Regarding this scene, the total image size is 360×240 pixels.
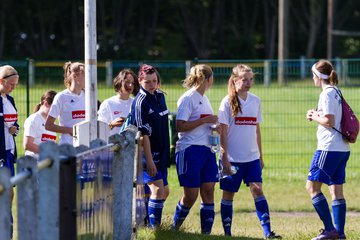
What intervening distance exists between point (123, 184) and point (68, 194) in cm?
248

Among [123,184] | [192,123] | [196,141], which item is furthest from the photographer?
[196,141]

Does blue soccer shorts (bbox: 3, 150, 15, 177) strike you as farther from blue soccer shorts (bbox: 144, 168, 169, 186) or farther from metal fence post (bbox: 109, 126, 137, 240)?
metal fence post (bbox: 109, 126, 137, 240)

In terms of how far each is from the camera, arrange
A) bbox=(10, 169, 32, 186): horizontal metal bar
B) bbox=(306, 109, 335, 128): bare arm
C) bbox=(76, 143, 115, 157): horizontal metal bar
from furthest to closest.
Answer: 1. bbox=(306, 109, 335, 128): bare arm
2. bbox=(76, 143, 115, 157): horizontal metal bar
3. bbox=(10, 169, 32, 186): horizontal metal bar

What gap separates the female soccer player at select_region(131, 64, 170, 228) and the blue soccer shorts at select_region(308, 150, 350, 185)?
1636 millimetres

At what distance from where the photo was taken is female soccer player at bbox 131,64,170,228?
10.3 m

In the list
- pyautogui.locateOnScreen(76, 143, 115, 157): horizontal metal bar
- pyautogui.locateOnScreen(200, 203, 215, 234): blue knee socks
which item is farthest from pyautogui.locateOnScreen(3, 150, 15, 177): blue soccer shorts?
pyautogui.locateOnScreen(76, 143, 115, 157): horizontal metal bar

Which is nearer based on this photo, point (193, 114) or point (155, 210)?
point (155, 210)

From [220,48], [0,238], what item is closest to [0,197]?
[0,238]

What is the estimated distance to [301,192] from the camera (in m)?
15.8

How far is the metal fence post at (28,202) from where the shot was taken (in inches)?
238

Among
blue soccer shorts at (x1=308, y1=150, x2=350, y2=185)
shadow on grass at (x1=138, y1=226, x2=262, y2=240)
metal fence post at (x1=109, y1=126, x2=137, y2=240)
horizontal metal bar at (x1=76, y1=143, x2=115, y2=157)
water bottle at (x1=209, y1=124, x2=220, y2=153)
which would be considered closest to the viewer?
horizontal metal bar at (x1=76, y1=143, x2=115, y2=157)

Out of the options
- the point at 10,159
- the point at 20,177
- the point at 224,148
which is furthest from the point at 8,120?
the point at 20,177

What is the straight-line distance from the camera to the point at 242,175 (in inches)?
436

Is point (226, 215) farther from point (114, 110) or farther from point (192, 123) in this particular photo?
point (114, 110)
